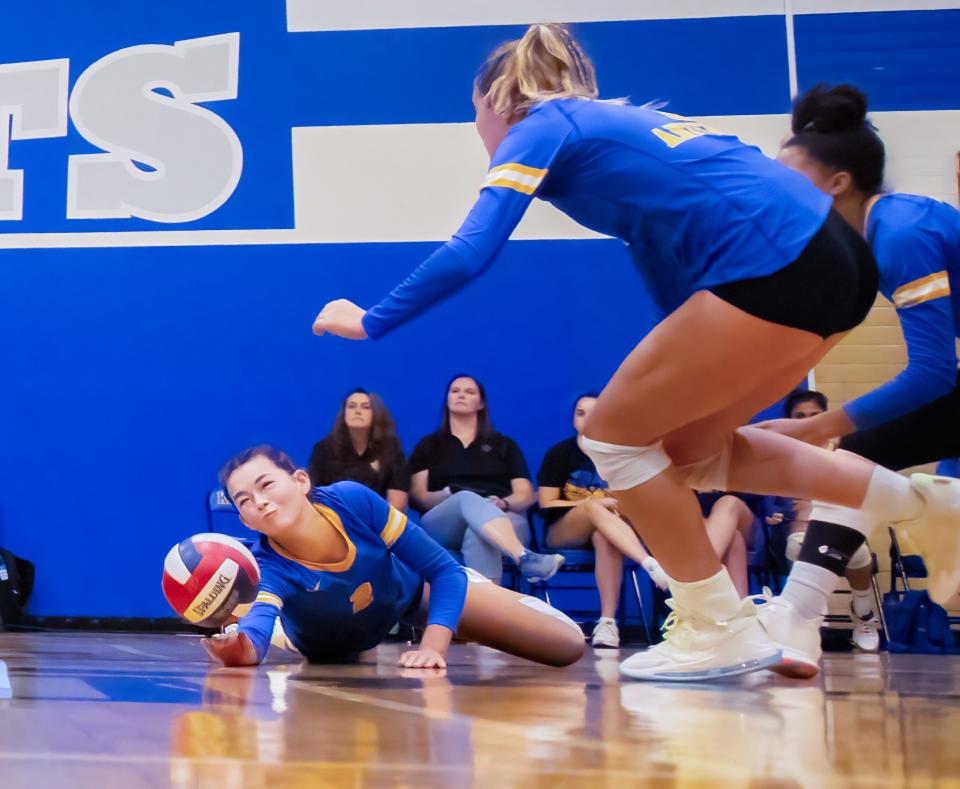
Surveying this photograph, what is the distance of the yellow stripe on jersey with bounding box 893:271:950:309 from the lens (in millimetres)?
2951

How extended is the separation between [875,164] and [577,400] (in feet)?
13.9

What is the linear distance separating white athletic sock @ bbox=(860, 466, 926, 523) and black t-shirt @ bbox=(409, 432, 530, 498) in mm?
4126

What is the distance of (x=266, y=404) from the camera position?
7.95 meters

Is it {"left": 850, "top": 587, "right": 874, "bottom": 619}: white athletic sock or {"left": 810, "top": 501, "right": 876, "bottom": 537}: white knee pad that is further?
{"left": 850, "top": 587, "right": 874, "bottom": 619}: white athletic sock

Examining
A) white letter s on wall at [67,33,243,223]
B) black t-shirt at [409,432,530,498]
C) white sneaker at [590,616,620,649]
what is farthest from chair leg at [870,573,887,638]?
white letter s on wall at [67,33,243,223]

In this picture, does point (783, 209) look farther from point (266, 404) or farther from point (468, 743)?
point (266, 404)

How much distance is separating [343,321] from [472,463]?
442 cm

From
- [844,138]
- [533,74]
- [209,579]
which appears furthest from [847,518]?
[209,579]

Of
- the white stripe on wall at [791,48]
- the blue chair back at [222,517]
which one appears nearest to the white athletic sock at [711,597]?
the blue chair back at [222,517]

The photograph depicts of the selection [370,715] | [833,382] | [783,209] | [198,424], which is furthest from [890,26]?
[370,715]

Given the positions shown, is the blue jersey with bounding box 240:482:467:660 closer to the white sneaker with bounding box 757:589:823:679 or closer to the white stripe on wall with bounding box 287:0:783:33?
the white sneaker with bounding box 757:589:823:679

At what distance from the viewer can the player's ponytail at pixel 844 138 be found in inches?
121

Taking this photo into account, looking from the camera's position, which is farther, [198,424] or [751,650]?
[198,424]

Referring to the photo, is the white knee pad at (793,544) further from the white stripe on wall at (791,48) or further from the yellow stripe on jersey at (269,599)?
the yellow stripe on jersey at (269,599)
